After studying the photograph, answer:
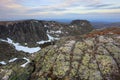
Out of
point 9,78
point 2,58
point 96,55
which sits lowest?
point 2,58

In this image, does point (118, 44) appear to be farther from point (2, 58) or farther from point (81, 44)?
point (2, 58)

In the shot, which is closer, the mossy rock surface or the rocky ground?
the mossy rock surface

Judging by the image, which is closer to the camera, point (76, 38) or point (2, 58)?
point (76, 38)

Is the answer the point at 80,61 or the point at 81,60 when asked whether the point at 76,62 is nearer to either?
the point at 80,61

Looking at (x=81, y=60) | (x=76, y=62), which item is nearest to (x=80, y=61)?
(x=81, y=60)

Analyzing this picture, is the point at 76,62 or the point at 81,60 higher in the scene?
the point at 81,60

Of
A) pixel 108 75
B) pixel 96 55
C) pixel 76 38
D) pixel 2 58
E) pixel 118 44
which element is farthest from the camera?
pixel 2 58

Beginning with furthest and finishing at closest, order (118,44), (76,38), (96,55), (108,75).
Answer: (76,38) → (118,44) → (96,55) → (108,75)

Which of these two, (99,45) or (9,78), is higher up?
(99,45)

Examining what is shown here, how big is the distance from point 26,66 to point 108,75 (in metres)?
10.4

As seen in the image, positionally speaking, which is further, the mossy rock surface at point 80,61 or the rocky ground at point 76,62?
the rocky ground at point 76,62

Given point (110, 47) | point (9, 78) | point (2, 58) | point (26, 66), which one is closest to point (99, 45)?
point (110, 47)

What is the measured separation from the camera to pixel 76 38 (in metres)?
31.1

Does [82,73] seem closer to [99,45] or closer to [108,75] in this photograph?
[108,75]
